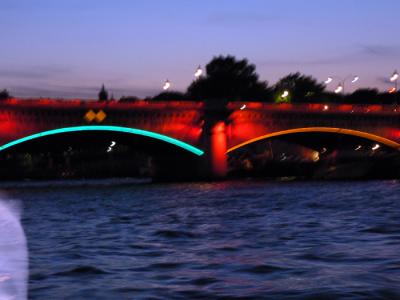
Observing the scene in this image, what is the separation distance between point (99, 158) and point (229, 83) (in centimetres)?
2212

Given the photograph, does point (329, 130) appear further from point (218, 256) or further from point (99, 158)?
point (218, 256)

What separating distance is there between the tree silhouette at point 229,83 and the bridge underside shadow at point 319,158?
808 inches

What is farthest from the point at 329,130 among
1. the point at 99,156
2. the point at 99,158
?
the point at 99,158

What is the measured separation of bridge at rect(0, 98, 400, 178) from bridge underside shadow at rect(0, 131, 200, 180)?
61.1 inches

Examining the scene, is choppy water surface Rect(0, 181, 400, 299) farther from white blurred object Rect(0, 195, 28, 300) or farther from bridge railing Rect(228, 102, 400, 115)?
bridge railing Rect(228, 102, 400, 115)

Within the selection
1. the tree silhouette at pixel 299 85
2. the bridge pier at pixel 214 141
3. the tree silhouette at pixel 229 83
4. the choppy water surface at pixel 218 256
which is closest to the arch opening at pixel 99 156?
the bridge pier at pixel 214 141

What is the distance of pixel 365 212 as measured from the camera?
25422mm

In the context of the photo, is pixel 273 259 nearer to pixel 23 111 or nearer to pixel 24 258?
pixel 24 258

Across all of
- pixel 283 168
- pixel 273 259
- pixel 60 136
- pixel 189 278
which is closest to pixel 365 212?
pixel 273 259

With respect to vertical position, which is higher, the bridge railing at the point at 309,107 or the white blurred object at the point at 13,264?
the bridge railing at the point at 309,107

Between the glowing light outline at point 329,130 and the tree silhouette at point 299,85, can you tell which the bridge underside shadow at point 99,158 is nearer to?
the glowing light outline at point 329,130

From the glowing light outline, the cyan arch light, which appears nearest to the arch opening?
the cyan arch light

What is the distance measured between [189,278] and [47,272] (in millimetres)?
2160

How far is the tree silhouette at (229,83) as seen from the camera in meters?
125
